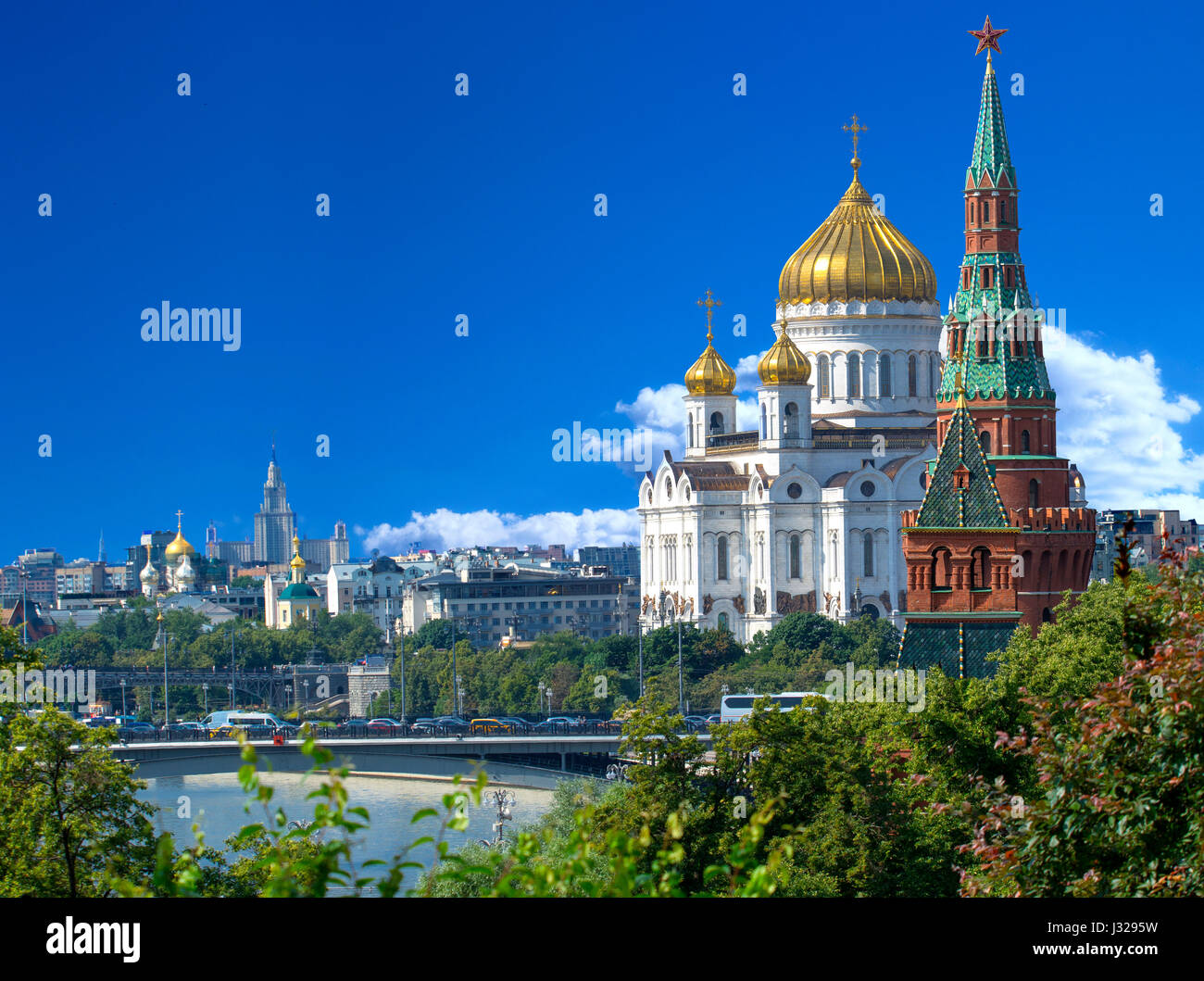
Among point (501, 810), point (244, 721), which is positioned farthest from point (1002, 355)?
point (244, 721)

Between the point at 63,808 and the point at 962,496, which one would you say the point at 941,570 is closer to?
the point at 962,496

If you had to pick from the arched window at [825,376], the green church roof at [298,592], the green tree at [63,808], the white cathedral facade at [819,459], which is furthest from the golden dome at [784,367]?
the green church roof at [298,592]

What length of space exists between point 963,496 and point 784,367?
201ft

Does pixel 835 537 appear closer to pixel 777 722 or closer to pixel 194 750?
pixel 194 750

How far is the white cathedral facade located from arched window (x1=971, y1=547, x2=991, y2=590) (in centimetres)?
5889

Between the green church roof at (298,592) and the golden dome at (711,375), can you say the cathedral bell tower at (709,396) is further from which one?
the green church roof at (298,592)

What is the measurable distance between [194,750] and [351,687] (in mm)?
57744

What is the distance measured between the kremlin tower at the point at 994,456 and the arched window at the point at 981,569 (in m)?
0.03

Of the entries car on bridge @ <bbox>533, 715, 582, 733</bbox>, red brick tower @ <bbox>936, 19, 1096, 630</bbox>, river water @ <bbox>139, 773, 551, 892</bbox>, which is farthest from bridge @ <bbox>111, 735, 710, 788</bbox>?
red brick tower @ <bbox>936, 19, 1096, 630</bbox>

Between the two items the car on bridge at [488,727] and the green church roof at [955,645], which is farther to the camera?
the car on bridge at [488,727]

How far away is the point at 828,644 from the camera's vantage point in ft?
320

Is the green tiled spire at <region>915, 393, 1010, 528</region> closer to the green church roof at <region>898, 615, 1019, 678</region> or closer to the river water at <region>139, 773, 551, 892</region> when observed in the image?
the green church roof at <region>898, 615, 1019, 678</region>

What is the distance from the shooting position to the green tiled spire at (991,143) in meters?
59.6
